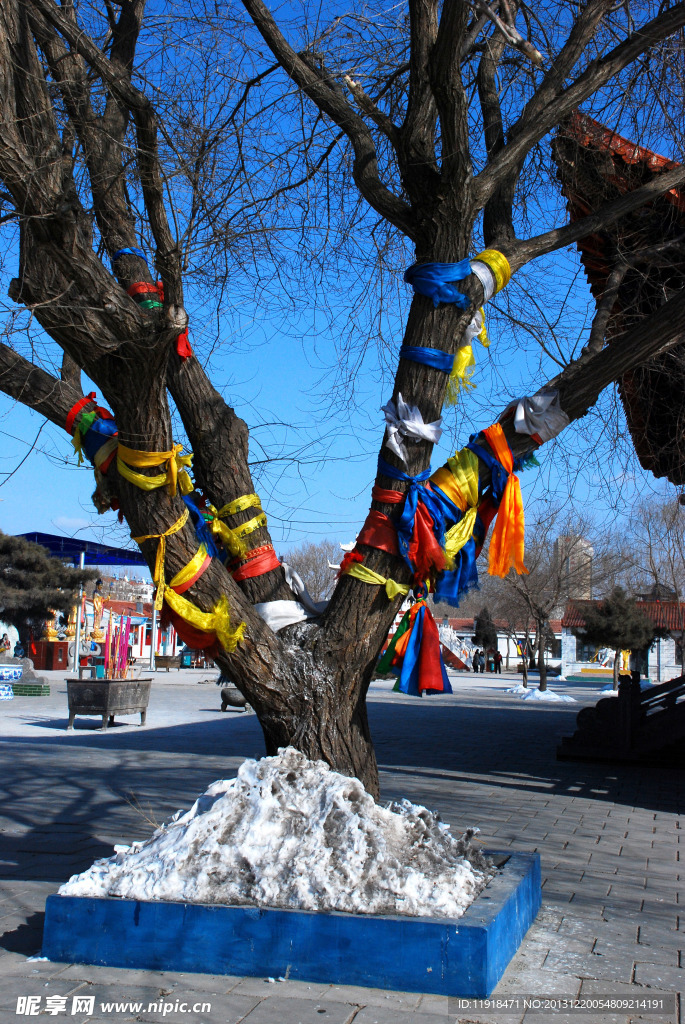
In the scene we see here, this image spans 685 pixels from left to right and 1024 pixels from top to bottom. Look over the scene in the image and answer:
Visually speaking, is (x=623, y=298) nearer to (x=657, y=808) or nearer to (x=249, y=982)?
(x=657, y=808)

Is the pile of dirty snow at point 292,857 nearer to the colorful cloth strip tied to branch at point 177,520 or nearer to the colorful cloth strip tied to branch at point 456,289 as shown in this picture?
the colorful cloth strip tied to branch at point 177,520

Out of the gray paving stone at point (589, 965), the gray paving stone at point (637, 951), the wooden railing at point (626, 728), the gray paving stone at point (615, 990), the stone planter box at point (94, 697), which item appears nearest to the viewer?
the gray paving stone at point (615, 990)

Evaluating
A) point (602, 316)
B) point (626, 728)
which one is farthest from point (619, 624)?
point (602, 316)

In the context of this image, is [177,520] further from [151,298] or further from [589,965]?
[589,965]

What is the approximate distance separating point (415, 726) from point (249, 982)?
1306 cm

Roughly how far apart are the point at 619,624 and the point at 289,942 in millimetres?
25721

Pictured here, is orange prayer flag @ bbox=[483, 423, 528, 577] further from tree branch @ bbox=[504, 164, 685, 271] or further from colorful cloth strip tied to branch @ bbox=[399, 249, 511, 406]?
tree branch @ bbox=[504, 164, 685, 271]

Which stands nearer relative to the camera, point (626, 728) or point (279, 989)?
point (279, 989)

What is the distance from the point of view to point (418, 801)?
8.08 metres

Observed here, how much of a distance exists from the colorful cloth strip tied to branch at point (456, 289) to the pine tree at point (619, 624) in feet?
80.7

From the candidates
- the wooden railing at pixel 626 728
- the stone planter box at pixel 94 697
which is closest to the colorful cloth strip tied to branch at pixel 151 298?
the wooden railing at pixel 626 728

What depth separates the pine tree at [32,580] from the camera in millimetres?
27703

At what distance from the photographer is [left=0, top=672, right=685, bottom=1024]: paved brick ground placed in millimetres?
3305

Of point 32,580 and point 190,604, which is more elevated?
point 32,580
